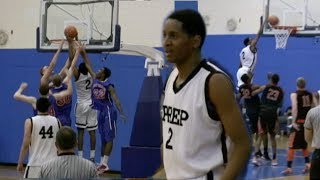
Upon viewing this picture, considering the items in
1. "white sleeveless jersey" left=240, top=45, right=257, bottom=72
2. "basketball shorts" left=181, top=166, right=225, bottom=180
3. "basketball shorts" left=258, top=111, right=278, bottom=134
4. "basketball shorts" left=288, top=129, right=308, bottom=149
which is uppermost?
"white sleeveless jersey" left=240, top=45, right=257, bottom=72

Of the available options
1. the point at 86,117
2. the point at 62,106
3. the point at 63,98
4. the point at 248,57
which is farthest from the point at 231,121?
the point at 248,57

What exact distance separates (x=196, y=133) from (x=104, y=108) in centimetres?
992

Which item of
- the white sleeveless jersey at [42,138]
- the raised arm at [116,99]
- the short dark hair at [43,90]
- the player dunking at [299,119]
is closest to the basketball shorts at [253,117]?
the player dunking at [299,119]

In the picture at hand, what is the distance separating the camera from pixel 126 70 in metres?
14.5

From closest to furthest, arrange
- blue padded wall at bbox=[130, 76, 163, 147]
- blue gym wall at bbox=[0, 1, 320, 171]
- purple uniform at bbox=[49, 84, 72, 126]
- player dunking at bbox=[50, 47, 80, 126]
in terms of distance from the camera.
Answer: blue padded wall at bbox=[130, 76, 163, 147] < player dunking at bbox=[50, 47, 80, 126] < purple uniform at bbox=[49, 84, 72, 126] < blue gym wall at bbox=[0, 1, 320, 171]

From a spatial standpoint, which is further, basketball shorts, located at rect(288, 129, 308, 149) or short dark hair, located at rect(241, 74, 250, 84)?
short dark hair, located at rect(241, 74, 250, 84)

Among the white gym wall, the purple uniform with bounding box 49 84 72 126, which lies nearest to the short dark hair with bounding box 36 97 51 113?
the purple uniform with bounding box 49 84 72 126

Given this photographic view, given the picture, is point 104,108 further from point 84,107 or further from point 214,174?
point 214,174

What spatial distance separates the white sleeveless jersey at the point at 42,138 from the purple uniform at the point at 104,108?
453 cm

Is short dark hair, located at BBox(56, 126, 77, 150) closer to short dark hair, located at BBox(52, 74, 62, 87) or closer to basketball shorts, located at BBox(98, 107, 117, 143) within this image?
short dark hair, located at BBox(52, 74, 62, 87)

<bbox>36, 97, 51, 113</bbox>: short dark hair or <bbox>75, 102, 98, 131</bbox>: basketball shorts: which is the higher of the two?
<bbox>36, 97, 51, 113</bbox>: short dark hair

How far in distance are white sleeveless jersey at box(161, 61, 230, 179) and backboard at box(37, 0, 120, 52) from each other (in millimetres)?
8999

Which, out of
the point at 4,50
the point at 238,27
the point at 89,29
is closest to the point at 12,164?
the point at 4,50

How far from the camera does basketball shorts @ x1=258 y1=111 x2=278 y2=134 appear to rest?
14.1 meters
